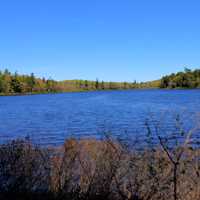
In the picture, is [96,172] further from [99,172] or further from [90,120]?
[90,120]

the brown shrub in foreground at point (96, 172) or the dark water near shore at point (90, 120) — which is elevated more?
the brown shrub in foreground at point (96, 172)

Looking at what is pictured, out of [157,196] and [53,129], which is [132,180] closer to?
[157,196]

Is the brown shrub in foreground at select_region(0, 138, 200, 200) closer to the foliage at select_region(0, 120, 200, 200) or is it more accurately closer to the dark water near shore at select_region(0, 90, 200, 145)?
the foliage at select_region(0, 120, 200, 200)

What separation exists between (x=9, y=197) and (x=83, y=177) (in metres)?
1.56

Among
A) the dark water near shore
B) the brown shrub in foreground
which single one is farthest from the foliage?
the dark water near shore

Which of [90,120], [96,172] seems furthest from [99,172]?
[90,120]

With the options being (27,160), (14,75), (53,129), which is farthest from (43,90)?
(27,160)

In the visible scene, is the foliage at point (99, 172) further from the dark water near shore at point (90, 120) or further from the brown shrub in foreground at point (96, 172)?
the dark water near shore at point (90, 120)

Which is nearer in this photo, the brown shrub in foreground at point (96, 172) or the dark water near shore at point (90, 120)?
the brown shrub in foreground at point (96, 172)

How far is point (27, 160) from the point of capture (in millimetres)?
9281

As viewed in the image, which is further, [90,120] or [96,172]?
[90,120]

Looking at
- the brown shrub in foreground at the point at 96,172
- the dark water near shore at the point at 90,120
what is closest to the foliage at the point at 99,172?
the brown shrub in foreground at the point at 96,172

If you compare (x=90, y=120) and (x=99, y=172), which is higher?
(x=99, y=172)

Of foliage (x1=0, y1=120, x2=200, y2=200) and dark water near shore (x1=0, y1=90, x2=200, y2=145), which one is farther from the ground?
foliage (x1=0, y1=120, x2=200, y2=200)
